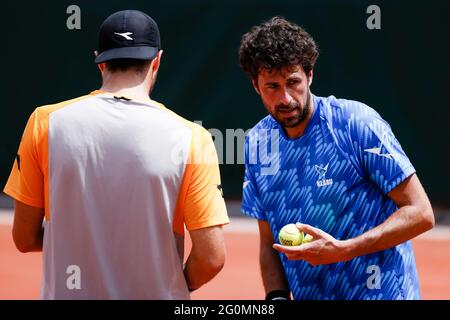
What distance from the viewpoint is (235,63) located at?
10.6 m

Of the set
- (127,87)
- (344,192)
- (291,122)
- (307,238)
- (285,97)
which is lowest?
(307,238)

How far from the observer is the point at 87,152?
2883 mm

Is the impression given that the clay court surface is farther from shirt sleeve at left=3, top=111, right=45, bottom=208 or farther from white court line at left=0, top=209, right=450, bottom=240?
shirt sleeve at left=3, top=111, right=45, bottom=208

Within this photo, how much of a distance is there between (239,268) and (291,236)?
4763 mm

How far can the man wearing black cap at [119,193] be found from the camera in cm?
288

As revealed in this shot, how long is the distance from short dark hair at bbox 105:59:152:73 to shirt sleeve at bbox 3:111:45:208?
33cm

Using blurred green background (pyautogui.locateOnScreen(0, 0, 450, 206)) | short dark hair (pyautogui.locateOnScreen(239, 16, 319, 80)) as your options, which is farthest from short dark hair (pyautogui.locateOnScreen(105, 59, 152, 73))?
blurred green background (pyautogui.locateOnScreen(0, 0, 450, 206))

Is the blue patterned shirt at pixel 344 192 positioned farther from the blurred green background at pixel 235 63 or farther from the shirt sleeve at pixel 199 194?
the blurred green background at pixel 235 63

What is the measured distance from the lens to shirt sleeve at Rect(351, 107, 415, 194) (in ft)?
10.6
